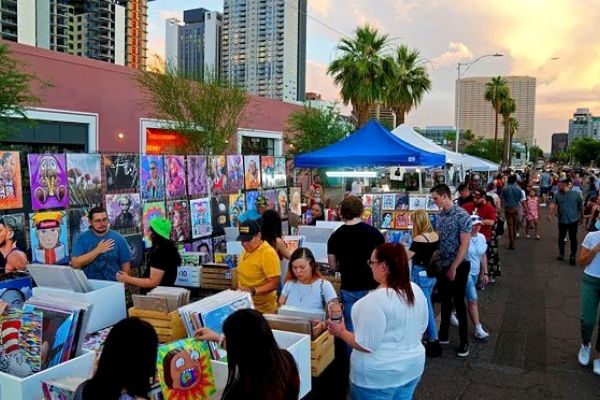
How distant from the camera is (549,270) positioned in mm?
10797

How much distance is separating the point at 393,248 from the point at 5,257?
3952mm

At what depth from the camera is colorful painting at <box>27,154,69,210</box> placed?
582 centimetres

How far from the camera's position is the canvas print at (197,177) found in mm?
8391

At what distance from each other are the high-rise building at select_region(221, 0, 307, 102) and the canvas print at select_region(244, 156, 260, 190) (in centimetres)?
5586

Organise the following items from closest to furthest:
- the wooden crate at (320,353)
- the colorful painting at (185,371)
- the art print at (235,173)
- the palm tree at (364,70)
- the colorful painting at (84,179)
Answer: the colorful painting at (185,371) → the wooden crate at (320,353) → the colorful painting at (84,179) → the art print at (235,173) → the palm tree at (364,70)

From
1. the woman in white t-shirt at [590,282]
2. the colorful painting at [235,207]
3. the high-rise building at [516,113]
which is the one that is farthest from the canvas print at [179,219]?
the high-rise building at [516,113]

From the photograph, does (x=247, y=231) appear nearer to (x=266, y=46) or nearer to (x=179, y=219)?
(x=179, y=219)

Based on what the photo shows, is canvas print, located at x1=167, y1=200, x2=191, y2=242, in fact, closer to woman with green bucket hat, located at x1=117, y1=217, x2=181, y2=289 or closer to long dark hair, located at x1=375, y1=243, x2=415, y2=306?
woman with green bucket hat, located at x1=117, y1=217, x2=181, y2=289

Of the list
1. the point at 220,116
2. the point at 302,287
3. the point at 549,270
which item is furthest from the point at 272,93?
the point at 302,287

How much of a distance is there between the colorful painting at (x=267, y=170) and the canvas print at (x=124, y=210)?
3.39 meters

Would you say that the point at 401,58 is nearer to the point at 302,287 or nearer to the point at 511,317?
the point at 511,317

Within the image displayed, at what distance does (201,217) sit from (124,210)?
166 centimetres

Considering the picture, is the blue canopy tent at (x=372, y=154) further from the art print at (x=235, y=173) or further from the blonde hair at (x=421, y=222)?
the blonde hair at (x=421, y=222)

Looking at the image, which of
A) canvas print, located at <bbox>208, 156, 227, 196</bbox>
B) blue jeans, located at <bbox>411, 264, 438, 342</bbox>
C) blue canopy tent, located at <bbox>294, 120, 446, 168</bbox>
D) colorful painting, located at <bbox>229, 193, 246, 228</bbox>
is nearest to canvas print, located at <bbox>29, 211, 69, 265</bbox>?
canvas print, located at <bbox>208, 156, 227, 196</bbox>
